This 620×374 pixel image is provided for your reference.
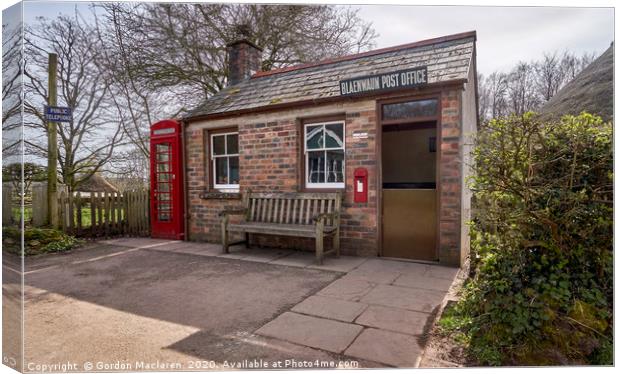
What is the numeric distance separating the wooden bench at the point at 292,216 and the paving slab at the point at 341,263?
128 millimetres

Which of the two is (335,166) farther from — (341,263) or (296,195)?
(341,263)

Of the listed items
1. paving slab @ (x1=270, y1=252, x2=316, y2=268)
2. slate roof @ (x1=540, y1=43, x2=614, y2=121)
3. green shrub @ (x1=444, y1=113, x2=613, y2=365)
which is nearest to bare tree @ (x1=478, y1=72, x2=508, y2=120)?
slate roof @ (x1=540, y1=43, x2=614, y2=121)

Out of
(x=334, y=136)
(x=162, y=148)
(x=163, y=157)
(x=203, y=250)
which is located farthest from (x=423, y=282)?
(x=162, y=148)

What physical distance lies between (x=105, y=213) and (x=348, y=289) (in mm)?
7099

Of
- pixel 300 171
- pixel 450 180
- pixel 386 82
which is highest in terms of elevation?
pixel 386 82

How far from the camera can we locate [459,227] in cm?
537

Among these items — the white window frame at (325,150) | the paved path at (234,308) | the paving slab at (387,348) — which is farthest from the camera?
the white window frame at (325,150)

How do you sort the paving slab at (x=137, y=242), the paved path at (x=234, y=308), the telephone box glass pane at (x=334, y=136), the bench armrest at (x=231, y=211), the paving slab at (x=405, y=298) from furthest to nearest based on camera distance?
the paving slab at (x=137, y=242) → the bench armrest at (x=231, y=211) → the telephone box glass pane at (x=334, y=136) → the paving slab at (x=405, y=298) → the paved path at (x=234, y=308)

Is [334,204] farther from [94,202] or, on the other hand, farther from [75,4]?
[94,202]

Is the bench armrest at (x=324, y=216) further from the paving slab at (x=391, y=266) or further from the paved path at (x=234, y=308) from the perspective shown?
the paving slab at (x=391, y=266)

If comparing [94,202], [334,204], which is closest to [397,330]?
[334,204]

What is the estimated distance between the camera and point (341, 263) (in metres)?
5.73

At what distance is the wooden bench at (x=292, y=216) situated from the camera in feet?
18.9

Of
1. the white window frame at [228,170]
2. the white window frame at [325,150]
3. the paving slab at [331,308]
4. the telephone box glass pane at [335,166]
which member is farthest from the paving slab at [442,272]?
the white window frame at [228,170]
